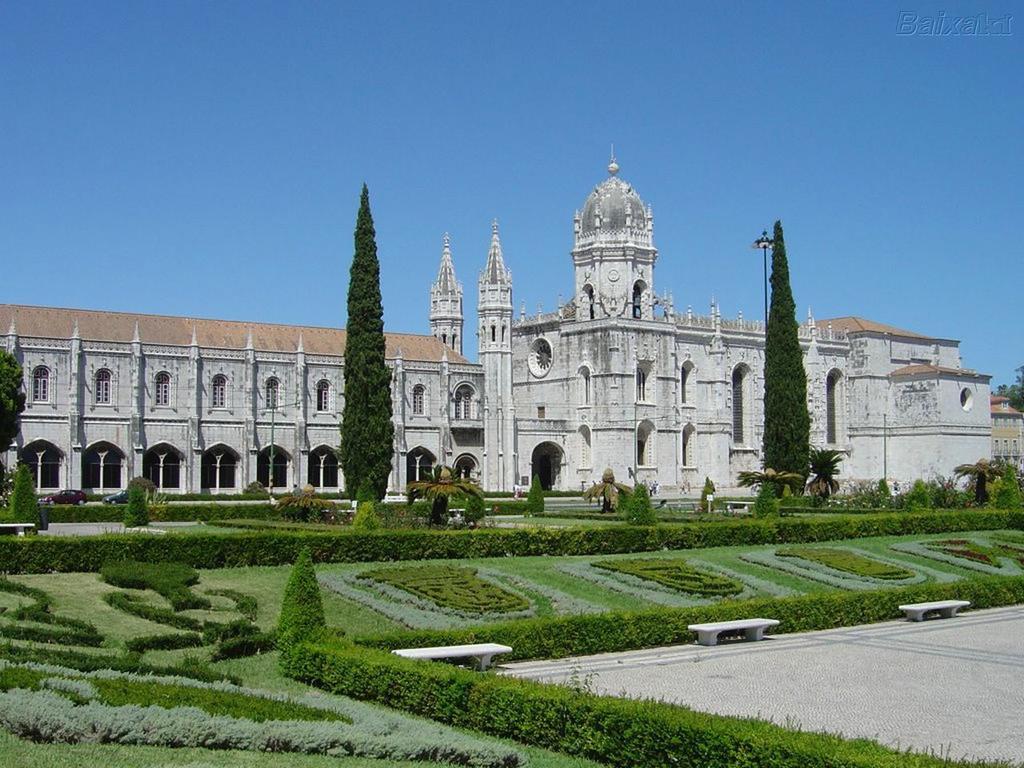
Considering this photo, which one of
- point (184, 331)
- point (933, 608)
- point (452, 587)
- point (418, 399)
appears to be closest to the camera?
point (452, 587)

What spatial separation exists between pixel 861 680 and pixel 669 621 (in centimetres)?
426

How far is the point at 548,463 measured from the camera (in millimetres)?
Result: 79812

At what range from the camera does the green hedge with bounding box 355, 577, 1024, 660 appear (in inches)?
803

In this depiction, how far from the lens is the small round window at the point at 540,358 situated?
82.3 m

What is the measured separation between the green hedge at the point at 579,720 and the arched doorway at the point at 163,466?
1894 inches

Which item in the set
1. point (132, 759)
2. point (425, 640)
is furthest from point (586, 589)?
point (132, 759)

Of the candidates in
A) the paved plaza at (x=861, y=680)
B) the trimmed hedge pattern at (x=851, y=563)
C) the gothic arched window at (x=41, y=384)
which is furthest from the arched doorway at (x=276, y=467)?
the paved plaza at (x=861, y=680)

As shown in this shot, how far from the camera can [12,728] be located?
12352mm

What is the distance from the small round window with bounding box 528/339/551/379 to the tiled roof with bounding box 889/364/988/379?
26310 mm

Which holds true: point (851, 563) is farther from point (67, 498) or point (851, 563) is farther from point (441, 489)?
point (67, 498)

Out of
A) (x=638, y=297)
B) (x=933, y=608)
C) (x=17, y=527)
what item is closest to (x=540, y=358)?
(x=638, y=297)

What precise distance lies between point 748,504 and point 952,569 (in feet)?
61.7

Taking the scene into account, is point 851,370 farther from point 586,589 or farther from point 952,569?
point 586,589

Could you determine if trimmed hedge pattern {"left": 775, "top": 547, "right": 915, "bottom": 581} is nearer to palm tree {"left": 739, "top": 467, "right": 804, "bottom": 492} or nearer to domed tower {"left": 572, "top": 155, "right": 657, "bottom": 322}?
palm tree {"left": 739, "top": 467, "right": 804, "bottom": 492}
